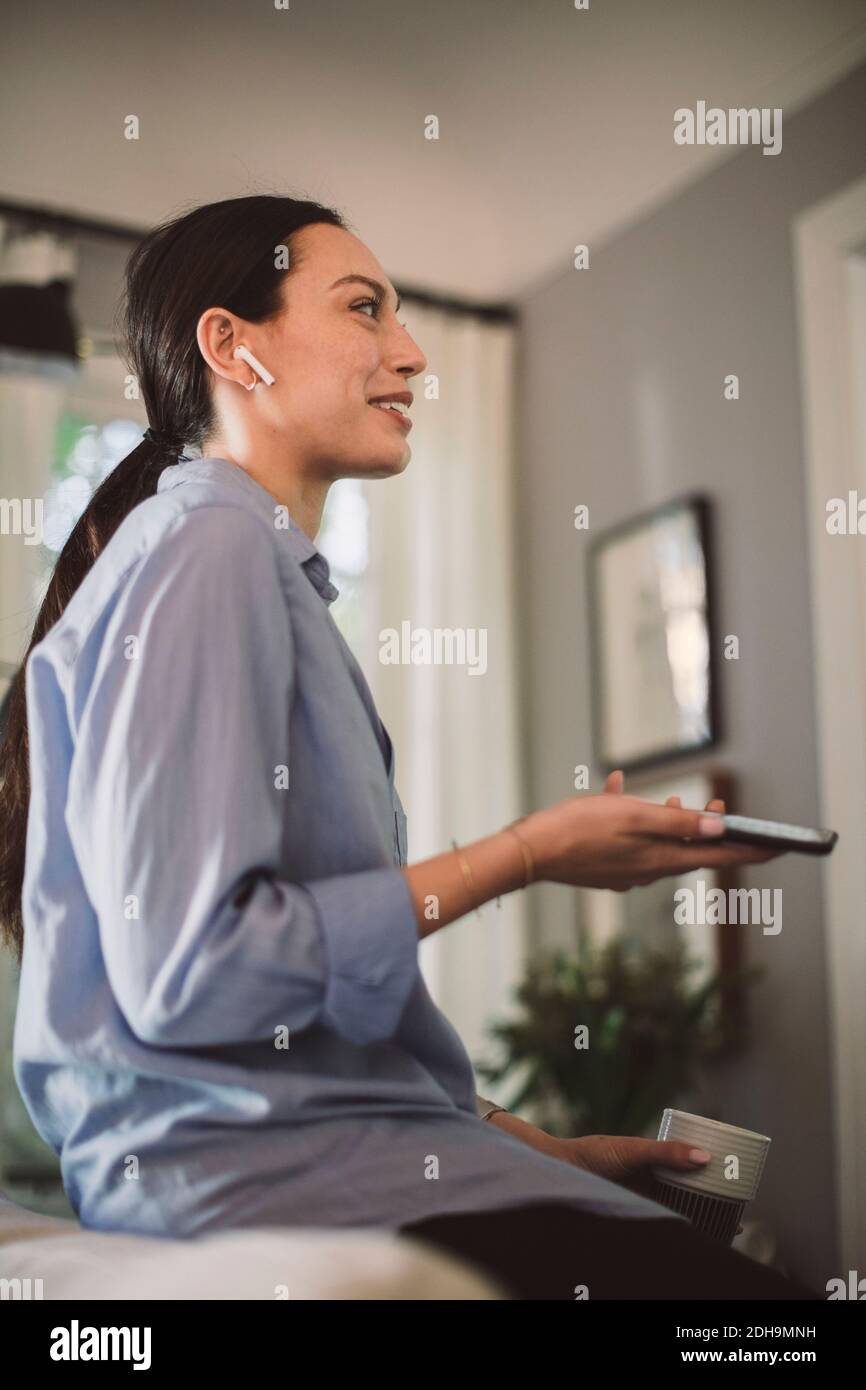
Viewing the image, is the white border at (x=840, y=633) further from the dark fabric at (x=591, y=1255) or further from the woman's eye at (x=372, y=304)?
the dark fabric at (x=591, y=1255)

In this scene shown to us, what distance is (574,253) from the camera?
3.92 m

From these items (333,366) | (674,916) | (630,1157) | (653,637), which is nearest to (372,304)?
(333,366)

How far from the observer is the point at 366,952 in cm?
83

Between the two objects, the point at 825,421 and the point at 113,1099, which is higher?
the point at 825,421

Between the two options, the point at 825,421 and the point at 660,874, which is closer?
the point at 660,874

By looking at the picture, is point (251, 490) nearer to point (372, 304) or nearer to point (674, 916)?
point (372, 304)

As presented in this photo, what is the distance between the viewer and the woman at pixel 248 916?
818 millimetres

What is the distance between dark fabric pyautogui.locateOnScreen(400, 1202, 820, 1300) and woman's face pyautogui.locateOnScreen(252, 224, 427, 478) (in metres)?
0.60

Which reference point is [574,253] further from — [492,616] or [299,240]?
[299,240]

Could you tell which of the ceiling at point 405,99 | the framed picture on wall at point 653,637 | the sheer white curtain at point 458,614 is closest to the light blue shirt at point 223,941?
the ceiling at point 405,99

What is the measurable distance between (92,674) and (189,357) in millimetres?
376

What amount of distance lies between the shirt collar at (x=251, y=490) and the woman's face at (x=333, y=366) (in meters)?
0.07

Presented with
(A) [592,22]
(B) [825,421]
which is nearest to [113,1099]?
(B) [825,421]

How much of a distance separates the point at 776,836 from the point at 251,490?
440mm
